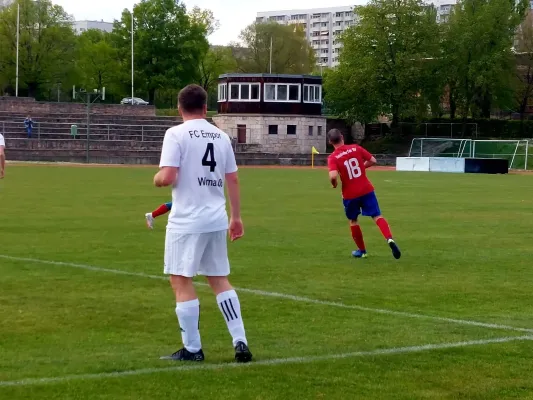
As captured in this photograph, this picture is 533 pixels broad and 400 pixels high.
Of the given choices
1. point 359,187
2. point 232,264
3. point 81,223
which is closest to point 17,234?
point 81,223

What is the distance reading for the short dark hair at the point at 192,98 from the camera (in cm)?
745

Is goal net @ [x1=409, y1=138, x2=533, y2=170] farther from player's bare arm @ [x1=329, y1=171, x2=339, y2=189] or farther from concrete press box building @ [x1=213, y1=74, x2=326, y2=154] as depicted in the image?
player's bare arm @ [x1=329, y1=171, x2=339, y2=189]

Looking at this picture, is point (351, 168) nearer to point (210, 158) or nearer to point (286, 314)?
point (286, 314)

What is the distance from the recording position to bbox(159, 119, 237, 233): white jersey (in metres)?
7.35

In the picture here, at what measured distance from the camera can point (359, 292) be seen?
11211 mm

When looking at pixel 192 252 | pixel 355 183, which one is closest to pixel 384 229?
pixel 355 183

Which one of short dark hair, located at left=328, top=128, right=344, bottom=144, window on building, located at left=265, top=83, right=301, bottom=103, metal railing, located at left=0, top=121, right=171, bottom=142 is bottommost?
short dark hair, located at left=328, top=128, right=344, bottom=144

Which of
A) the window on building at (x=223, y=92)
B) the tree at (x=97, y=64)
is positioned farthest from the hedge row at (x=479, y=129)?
the tree at (x=97, y=64)

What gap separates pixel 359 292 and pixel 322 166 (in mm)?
53507

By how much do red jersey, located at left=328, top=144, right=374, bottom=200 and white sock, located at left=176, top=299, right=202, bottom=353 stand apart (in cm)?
701

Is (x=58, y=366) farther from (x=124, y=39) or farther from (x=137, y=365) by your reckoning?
(x=124, y=39)

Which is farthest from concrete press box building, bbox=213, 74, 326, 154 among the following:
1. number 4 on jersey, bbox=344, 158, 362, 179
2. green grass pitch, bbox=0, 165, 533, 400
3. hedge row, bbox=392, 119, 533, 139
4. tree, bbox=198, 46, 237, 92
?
number 4 on jersey, bbox=344, 158, 362, 179

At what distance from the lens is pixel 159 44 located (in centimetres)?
9000

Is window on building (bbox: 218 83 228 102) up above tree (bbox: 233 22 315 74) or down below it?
below
